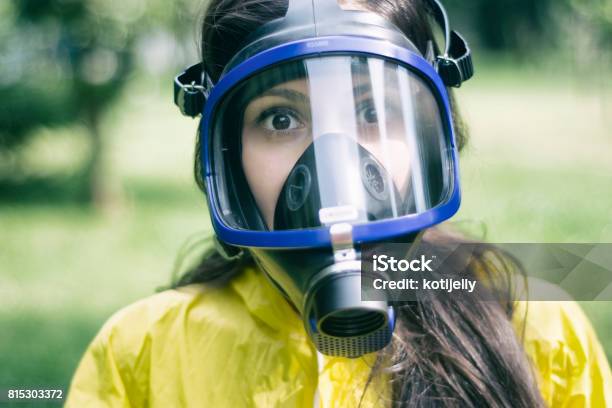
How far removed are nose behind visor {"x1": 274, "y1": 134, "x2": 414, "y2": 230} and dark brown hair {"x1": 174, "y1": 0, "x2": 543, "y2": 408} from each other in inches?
14.1

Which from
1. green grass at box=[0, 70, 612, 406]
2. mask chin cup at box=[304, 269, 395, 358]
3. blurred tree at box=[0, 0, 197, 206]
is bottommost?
green grass at box=[0, 70, 612, 406]

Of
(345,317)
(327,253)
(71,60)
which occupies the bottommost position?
(345,317)

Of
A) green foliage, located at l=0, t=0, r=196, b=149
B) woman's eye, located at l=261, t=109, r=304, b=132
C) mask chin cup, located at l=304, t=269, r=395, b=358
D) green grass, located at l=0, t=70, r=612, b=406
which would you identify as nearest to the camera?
mask chin cup, located at l=304, t=269, r=395, b=358

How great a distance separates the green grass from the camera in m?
4.20

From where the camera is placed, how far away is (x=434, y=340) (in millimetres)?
1835

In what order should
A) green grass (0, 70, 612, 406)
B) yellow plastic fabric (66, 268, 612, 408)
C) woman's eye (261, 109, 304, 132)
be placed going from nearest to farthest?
woman's eye (261, 109, 304, 132), yellow plastic fabric (66, 268, 612, 408), green grass (0, 70, 612, 406)

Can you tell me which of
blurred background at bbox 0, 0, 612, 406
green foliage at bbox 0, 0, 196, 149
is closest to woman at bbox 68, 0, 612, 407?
blurred background at bbox 0, 0, 612, 406

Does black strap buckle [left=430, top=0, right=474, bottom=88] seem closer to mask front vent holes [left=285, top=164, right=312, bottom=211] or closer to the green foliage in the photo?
mask front vent holes [left=285, top=164, right=312, bottom=211]

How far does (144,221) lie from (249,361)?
16.2 feet

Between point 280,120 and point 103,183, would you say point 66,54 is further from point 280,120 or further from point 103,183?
point 280,120

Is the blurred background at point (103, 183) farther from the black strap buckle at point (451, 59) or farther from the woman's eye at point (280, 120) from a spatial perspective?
the woman's eye at point (280, 120)

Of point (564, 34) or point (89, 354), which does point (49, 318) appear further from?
point (564, 34)

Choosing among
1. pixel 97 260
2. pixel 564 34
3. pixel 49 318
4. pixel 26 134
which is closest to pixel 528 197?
pixel 97 260

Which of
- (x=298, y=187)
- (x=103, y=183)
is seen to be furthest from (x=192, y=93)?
(x=103, y=183)
